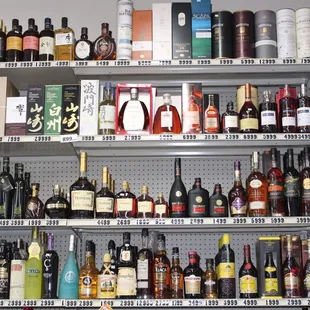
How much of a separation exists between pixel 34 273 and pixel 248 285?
3.83ft

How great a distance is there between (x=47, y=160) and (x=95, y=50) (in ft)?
2.69

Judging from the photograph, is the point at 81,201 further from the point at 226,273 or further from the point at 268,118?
the point at 268,118

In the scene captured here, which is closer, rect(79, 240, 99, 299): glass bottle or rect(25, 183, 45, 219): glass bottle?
rect(79, 240, 99, 299): glass bottle

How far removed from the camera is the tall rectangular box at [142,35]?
3.71 metres

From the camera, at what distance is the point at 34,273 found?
11.3 feet

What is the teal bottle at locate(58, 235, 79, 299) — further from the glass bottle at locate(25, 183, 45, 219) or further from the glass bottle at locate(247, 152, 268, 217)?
the glass bottle at locate(247, 152, 268, 217)

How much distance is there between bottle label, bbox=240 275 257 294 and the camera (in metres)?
3.39

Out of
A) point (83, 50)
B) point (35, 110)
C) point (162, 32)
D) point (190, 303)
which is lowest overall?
point (190, 303)

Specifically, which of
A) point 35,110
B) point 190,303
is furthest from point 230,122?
point 35,110

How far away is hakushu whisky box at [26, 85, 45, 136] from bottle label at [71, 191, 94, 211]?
17.2 inches

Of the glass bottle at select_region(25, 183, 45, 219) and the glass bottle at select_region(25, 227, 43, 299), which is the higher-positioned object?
the glass bottle at select_region(25, 183, 45, 219)

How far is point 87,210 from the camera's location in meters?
3.52

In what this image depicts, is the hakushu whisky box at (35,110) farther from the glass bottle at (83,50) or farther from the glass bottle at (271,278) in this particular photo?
the glass bottle at (271,278)

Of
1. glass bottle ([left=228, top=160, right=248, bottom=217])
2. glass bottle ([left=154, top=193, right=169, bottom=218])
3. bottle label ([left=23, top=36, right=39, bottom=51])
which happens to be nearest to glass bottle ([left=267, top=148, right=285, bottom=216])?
glass bottle ([left=228, top=160, right=248, bottom=217])
